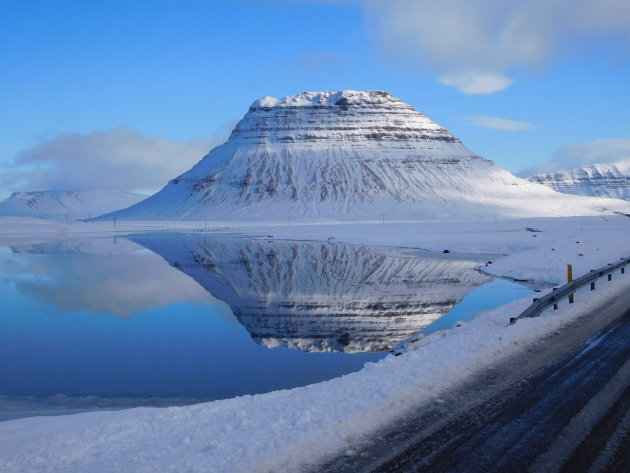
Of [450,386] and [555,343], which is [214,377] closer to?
[450,386]

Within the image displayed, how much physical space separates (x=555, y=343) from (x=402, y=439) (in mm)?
6756

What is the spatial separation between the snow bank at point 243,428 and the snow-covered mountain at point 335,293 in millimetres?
5703

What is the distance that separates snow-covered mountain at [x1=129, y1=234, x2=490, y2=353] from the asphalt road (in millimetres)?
6677

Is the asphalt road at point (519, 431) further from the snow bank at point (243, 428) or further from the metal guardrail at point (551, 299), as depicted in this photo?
the metal guardrail at point (551, 299)

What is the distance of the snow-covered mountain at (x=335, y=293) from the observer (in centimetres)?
1830

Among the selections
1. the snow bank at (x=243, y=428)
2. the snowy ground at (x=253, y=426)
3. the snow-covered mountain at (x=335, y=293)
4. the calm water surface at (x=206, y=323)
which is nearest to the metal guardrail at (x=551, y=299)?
the snowy ground at (x=253, y=426)

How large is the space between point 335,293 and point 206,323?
7.82m

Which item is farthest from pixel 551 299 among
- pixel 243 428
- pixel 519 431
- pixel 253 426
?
pixel 243 428

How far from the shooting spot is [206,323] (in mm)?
20516

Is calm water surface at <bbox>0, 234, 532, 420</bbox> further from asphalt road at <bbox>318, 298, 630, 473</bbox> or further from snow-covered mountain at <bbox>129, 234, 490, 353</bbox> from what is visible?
asphalt road at <bbox>318, 298, 630, 473</bbox>

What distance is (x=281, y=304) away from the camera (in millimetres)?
24141

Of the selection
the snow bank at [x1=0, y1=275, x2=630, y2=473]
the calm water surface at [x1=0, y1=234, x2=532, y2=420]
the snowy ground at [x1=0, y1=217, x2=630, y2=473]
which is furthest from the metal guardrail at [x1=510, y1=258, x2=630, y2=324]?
the snow bank at [x1=0, y1=275, x2=630, y2=473]

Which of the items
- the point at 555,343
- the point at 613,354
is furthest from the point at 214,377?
the point at 613,354

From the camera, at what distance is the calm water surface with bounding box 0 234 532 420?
518 inches
